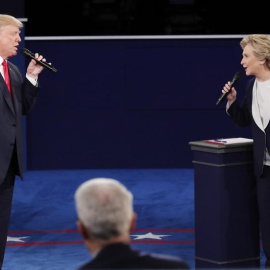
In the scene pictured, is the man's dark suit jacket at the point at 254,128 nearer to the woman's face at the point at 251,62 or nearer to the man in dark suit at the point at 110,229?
the woman's face at the point at 251,62

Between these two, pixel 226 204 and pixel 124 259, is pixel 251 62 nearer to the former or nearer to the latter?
pixel 226 204

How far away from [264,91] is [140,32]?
6.74 metres

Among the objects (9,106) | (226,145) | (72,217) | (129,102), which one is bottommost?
(72,217)

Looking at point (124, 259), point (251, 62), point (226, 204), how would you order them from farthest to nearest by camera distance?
point (226, 204) → point (251, 62) → point (124, 259)

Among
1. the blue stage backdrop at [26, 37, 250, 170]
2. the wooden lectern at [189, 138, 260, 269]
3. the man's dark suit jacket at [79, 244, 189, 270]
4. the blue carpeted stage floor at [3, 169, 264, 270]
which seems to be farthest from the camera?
the blue stage backdrop at [26, 37, 250, 170]

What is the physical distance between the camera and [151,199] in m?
8.59

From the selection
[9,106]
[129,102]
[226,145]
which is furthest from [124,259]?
[129,102]

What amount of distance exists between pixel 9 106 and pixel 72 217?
2499 millimetres

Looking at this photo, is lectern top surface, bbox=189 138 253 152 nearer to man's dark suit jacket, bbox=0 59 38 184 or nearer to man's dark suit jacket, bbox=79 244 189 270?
man's dark suit jacket, bbox=0 59 38 184

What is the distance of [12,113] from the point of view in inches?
219

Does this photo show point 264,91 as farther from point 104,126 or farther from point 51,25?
point 51,25

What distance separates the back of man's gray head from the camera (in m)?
2.95

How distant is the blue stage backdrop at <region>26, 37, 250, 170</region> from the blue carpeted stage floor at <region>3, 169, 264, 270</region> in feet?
0.66

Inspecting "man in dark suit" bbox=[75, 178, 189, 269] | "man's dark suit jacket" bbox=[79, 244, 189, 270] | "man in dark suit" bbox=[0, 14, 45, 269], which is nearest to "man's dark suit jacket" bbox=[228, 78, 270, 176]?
"man in dark suit" bbox=[0, 14, 45, 269]
